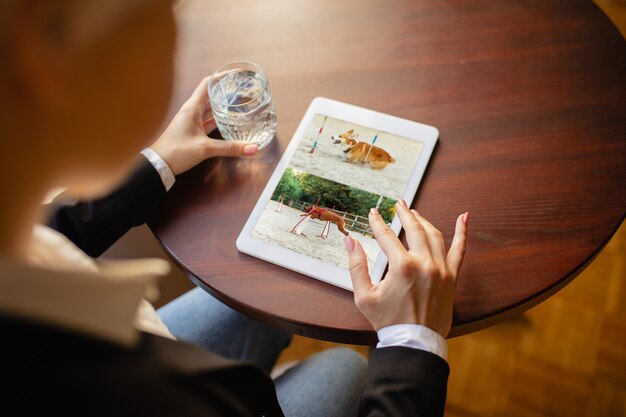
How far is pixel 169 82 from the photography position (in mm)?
454

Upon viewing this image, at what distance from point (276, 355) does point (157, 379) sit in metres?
0.52

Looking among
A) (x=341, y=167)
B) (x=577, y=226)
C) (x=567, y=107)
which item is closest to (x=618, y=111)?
(x=567, y=107)

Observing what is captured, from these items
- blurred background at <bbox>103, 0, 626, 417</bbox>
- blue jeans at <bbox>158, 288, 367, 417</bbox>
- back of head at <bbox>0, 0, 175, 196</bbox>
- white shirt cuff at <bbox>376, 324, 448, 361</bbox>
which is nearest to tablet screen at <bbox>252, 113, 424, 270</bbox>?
white shirt cuff at <bbox>376, 324, 448, 361</bbox>

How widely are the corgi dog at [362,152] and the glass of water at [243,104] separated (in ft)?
0.37

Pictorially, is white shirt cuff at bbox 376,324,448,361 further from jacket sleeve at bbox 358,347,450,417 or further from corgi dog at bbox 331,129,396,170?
corgi dog at bbox 331,129,396,170

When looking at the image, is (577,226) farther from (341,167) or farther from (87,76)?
(87,76)

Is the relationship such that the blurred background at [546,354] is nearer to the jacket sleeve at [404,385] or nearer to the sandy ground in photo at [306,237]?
the sandy ground in photo at [306,237]

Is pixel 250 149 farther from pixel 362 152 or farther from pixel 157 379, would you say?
pixel 157 379

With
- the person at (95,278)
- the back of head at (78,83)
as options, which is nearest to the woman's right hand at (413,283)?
the person at (95,278)

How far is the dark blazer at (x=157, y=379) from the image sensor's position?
1.28 feet

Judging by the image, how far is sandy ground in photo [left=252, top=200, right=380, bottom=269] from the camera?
2.36 ft

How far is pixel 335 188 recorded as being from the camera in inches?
30.8

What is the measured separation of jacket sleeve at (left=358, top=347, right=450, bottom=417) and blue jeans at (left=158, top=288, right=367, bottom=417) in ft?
0.63

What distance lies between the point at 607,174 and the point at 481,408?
29.1 inches
